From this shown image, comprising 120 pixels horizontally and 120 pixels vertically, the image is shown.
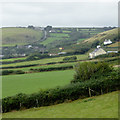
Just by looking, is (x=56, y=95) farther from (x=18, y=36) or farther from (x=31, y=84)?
(x=18, y=36)

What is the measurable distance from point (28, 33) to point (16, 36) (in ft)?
27.5

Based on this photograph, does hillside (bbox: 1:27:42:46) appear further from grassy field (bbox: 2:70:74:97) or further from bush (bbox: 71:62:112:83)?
bush (bbox: 71:62:112:83)

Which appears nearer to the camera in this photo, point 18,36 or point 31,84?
point 31,84

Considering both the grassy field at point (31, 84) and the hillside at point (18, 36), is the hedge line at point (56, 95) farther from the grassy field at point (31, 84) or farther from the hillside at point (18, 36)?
the hillside at point (18, 36)

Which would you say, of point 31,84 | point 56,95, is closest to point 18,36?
point 31,84

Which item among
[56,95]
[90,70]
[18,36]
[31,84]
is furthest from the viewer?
[18,36]

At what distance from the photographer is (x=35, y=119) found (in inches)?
507

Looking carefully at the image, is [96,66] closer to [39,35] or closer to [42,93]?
[42,93]

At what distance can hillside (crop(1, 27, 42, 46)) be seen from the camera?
117438mm

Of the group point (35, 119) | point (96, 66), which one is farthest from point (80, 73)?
point (35, 119)

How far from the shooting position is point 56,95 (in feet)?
57.4

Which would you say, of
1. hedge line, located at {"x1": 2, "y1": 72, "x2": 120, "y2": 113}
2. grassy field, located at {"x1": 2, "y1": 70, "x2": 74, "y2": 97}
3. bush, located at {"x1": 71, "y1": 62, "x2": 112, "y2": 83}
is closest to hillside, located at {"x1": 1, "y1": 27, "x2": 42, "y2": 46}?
grassy field, located at {"x1": 2, "y1": 70, "x2": 74, "y2": 97}

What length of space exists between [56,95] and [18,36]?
11116 centimetres

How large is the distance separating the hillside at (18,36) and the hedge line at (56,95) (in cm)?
9855
